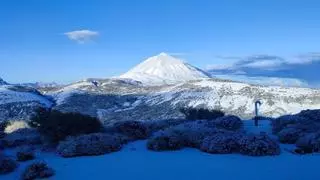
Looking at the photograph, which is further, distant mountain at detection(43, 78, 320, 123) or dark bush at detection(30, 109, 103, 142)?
distant mountain at detection(43, 78, 320, 123)

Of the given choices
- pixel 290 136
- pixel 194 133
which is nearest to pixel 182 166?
pixel 194 133

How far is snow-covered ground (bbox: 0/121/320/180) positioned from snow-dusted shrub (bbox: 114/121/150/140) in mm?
3638

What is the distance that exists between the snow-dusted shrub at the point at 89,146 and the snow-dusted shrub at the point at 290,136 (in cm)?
543

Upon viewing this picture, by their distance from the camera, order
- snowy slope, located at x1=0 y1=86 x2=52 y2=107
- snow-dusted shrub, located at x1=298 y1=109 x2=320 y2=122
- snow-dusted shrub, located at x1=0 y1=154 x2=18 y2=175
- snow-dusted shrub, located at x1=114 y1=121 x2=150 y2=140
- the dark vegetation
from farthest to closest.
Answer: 1. snowy slope, located at x1=0 y1=86 x2=52 y2=107
2. snow-dusted shrub, located at x1=298 y1=109 x2=320 y2=122
3. snow-dusted shrub, located at x1=114 y1=121 x2=150 y2=140
4. the dark vegetation
5. snow-dusted shrub, located at x1=0 y1=154 x2=18 y2=175

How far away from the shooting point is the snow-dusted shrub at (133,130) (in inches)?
736

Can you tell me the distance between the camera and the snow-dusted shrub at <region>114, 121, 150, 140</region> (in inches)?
736

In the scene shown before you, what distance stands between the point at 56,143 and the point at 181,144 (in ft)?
15.4

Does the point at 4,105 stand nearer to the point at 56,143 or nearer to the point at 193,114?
the point at 193,114

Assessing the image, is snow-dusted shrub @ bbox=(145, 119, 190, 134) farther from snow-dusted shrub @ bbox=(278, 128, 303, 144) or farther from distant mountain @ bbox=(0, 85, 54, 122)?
distant mountain @ bbox=(0, 85, 54, 122)

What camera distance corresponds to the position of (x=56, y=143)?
57.2ft

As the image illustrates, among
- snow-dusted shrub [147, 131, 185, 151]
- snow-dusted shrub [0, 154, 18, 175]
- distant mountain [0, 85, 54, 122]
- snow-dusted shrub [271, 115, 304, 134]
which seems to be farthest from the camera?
distant mountain [0, 85, 54, 122]

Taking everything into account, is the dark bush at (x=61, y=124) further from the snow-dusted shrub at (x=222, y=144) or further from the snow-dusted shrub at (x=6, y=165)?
the snow-dusted shrub at (x=222, y=144)

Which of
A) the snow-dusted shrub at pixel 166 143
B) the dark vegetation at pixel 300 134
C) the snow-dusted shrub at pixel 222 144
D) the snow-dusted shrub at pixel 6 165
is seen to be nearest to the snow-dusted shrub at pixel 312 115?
the dark vegetation at pixel 300 134

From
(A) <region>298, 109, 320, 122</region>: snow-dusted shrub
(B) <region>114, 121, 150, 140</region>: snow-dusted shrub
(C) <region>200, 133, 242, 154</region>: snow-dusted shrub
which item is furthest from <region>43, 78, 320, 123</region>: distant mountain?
(C) <region>200, 133, 242, 154</region>: snow-dusted shrub
